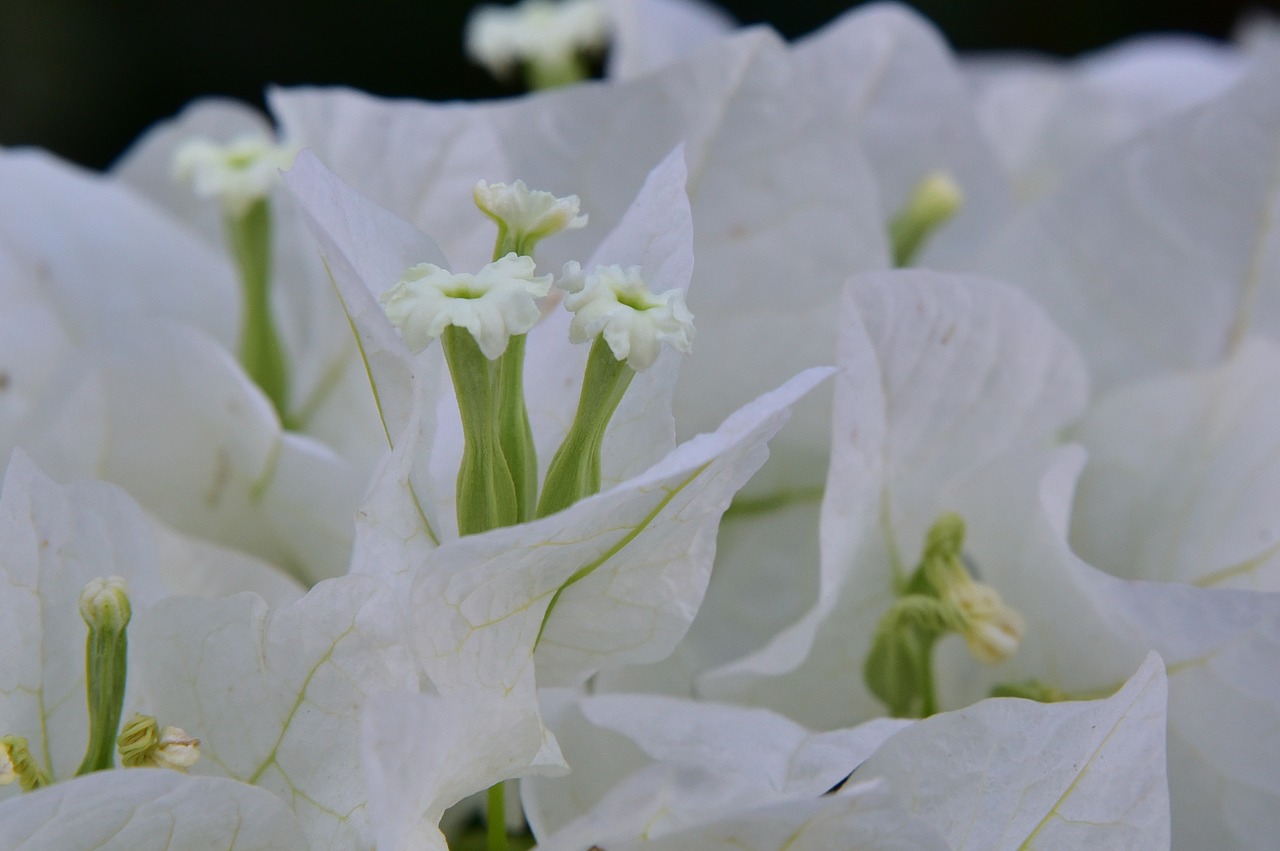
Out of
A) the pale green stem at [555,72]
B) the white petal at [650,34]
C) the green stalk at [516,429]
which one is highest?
the white petal at [650,34]

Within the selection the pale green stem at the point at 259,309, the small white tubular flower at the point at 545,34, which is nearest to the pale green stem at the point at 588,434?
the pale green stem at the point at 259,309

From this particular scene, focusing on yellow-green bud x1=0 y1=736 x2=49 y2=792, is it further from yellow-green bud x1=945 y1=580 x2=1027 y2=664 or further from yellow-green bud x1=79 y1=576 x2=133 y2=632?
yellow-green bud x1=945 y1=580 x2=1027 y2=664

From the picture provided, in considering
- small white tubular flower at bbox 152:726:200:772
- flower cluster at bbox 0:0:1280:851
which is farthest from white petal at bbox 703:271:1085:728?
small white tubular flower at bbox 152:726:200:772

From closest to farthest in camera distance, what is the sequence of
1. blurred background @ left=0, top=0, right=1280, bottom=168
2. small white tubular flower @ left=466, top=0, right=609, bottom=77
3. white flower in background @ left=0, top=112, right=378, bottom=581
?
1. white flower in background @ left=0, top=112, right=378, bottom=581
2. small white tubular flower @ left=466, top=0, right=609, bottom=77
3. blurred background @ left=0, top=0, right=1280, bottom=168

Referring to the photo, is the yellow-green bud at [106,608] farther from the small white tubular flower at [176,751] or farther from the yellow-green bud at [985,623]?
the yellow-green bud at [985,623]

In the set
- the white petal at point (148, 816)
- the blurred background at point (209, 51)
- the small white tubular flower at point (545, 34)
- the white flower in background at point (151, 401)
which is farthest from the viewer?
the blurred background at point (209, 51)

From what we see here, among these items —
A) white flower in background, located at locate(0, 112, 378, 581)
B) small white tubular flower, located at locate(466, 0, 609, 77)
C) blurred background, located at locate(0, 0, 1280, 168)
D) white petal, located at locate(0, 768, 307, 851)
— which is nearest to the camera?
white petal, located at locate(0, 768, 307, 851)

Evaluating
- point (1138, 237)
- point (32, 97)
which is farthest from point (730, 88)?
point (32, 97)
